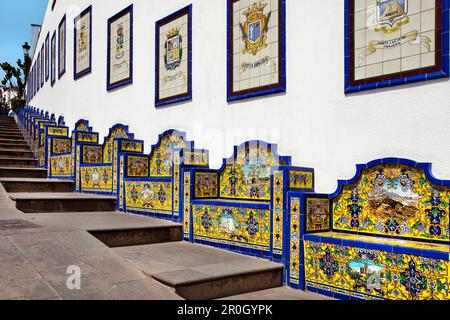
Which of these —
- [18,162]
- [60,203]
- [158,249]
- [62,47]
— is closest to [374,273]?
[158,249]

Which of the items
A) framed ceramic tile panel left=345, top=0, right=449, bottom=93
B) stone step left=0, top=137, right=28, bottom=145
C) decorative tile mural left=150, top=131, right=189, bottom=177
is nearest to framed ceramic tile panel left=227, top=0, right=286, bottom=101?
framed ceramic tile panel left=345, top=0, right=449, bottom=93

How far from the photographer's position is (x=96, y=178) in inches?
262

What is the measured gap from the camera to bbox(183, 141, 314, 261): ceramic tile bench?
12.5 ft

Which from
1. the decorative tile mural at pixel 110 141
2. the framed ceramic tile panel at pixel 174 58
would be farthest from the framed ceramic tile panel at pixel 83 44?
the framed ceramic tile panel at pixel 174 58

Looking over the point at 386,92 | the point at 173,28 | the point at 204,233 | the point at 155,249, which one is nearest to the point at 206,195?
the point at 204,233

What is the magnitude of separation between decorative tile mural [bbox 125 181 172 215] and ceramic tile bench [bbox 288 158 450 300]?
80.6 inches

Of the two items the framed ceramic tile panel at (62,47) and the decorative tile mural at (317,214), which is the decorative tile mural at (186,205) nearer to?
the decorative tile mural at (317,214)

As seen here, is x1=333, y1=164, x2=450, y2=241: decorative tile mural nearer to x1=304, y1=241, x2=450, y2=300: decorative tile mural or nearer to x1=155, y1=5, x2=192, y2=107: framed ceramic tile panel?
x1=304, y1=241, x2=450, y2=300: decorative tile mural

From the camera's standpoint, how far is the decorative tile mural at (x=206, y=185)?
482cm

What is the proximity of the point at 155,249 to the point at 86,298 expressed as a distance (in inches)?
70.7

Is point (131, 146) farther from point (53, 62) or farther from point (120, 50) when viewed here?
point (53, 62)

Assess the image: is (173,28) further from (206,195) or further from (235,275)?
(235,275)

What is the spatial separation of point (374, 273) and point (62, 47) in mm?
10759
